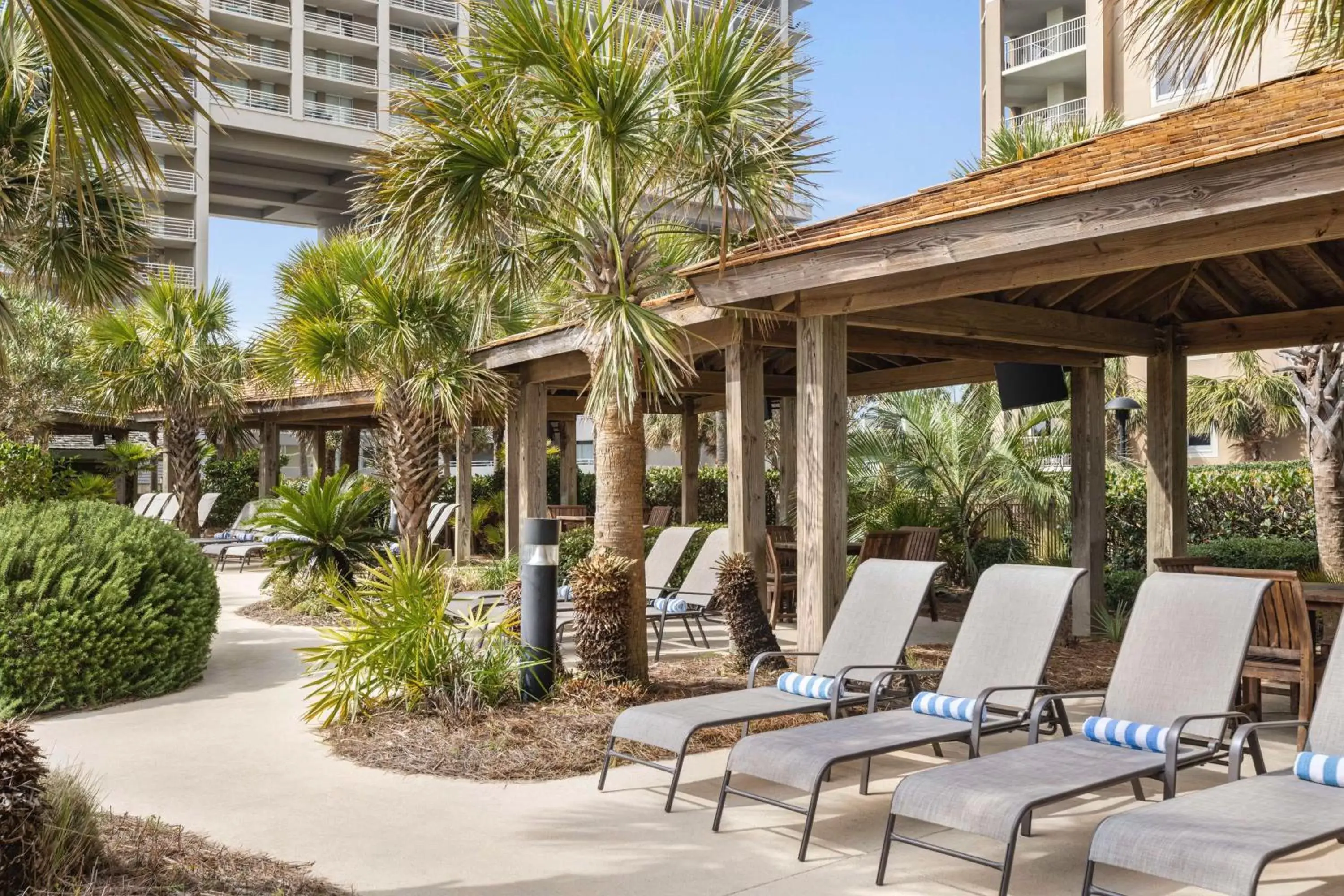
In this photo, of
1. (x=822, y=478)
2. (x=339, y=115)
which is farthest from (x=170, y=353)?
(x=339, y=115)

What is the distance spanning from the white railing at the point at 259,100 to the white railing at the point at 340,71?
1766 millimetres

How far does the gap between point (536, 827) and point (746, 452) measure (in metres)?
4.77

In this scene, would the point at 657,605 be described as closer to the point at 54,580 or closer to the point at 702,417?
the point at 54,580

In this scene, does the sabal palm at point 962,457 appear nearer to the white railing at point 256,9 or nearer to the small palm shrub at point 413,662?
the small palm shrub at point 413,662

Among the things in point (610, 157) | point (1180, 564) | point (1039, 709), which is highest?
point (610, 157)

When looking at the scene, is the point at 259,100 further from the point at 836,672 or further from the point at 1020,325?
the point at 836,672

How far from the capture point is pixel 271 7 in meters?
48.7

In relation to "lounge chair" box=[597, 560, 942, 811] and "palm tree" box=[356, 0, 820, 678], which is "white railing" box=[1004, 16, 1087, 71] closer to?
"palm tree" box=[356, 0, 820, 678]

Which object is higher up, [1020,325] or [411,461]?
[1020,325]

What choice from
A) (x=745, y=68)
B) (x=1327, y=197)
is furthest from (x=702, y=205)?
(x=1327, y=197)

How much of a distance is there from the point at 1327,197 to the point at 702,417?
28.1 meters

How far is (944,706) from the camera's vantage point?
524cm

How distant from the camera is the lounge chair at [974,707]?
4.58 meters

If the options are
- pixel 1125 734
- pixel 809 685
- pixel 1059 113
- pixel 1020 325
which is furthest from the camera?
pixel 1059 113
